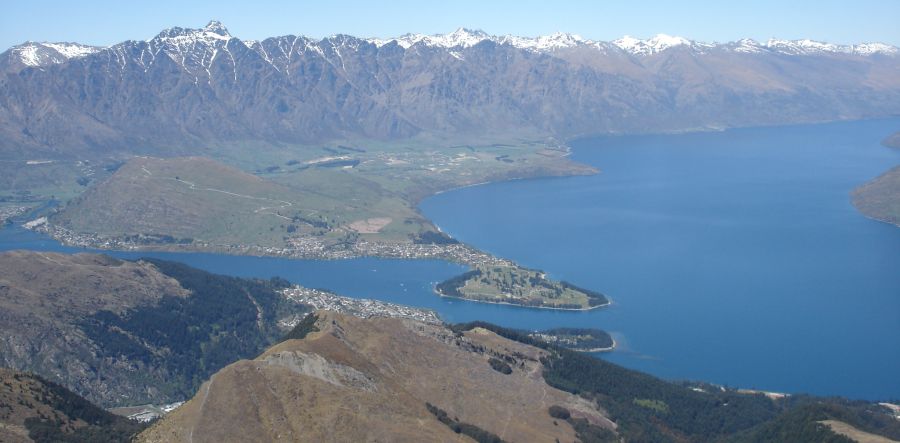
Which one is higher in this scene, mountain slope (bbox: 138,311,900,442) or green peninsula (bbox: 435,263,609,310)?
mountain slope (bbox: 138,311,900,442)

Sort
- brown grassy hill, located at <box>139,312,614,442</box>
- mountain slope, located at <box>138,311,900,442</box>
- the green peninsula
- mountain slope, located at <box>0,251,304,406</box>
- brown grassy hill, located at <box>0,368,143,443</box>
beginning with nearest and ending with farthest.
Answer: brown grassy hill, located at <box>139,312,614,442</box> → mountain slope, located at <box>138,311,900,442</box> → brown grassy hill, located at <box>0,368,143,443</box> → mountain slope, located at <box>0,251,304,406</box> → the green peninsula

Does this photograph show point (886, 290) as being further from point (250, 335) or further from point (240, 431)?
point (240, 431)

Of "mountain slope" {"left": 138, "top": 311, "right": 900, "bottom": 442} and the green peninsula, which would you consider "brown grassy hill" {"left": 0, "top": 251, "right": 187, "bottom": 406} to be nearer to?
"mountain slope" {"left": 138, "top": 311, "right": 900, "bottom": 442}

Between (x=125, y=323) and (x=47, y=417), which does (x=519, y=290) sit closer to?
(x=125, y=323)

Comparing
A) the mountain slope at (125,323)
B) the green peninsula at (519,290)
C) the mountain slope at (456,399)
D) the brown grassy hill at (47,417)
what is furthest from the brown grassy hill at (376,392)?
the green peninsula at (519,290)

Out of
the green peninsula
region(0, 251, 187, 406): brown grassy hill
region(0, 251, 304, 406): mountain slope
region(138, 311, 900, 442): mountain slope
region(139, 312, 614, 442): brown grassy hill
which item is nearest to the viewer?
region(139, 312, 614, 442): brown grassy hill

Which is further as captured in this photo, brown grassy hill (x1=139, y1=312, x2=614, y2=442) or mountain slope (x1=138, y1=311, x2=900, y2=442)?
mountain slope (x1=138, y1=311, x2=900, y2=442)

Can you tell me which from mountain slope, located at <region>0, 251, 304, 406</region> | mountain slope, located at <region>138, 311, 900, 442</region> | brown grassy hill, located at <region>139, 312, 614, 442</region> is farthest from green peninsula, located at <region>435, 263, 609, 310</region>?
brown grassy hill, located at <region>139, 312, 614, 442</region>
